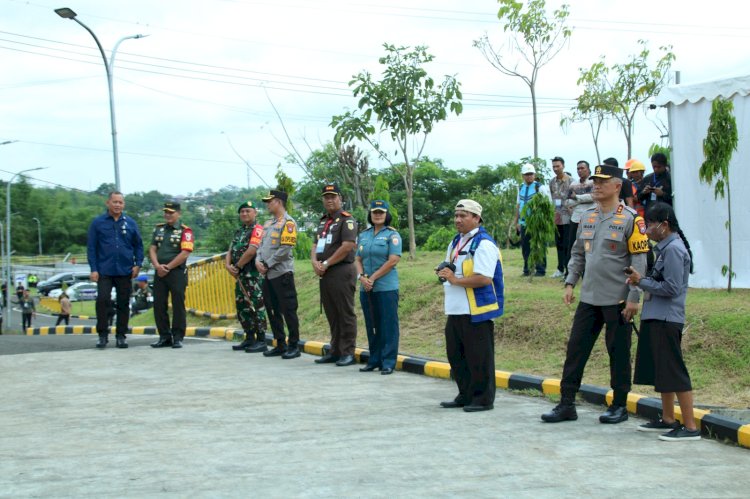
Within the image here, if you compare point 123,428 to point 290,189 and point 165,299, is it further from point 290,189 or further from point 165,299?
point 290,189

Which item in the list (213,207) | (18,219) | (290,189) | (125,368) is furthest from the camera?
(18,219)

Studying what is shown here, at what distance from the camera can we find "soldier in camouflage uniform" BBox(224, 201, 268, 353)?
12328 millimetres

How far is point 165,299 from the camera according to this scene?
→ 43.4ft

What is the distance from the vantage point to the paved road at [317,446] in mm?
5371

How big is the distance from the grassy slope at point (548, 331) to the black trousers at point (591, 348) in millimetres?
1104

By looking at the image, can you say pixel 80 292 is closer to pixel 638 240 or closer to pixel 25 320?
A: pixel 25 320

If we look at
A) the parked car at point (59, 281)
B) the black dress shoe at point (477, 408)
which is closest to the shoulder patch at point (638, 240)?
the black dress shoe at point (477, 408)

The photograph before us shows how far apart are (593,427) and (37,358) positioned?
788 cm

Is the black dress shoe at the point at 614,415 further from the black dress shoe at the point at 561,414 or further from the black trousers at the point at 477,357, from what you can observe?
the black trousers at the point at 477,357

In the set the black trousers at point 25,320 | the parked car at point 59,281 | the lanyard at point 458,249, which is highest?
the lanyard at point 458,249

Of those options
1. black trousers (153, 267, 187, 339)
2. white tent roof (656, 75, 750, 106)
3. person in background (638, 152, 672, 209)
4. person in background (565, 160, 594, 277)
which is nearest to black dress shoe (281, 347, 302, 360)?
black trousers (153, 267, 187, 339)

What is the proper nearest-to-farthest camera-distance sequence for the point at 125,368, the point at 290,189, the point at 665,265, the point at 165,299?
the point at 665,265 < the point at 125,368 < the point at 165,299 < the point at 290,189

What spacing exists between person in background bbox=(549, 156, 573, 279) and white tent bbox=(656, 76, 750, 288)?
1620 mm

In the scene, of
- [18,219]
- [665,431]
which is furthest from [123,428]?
[18,219]
